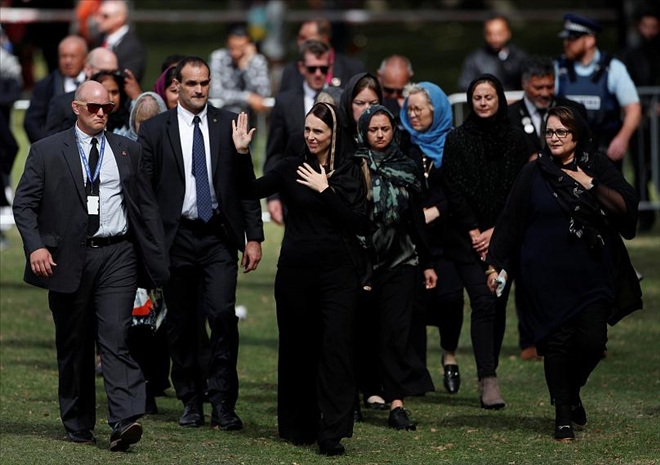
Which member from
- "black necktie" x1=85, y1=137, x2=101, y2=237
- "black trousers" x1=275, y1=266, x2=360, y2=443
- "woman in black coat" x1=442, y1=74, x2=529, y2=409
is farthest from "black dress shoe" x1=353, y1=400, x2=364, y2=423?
"black necktie" x1=85, y1=137, x2=101, y2=237

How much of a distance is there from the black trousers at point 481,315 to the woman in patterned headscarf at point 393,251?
55 cm

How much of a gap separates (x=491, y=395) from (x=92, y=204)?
306 centimetres

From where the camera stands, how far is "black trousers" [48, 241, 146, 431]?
9586mm

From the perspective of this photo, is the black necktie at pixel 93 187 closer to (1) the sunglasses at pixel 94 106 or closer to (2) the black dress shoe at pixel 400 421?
(1) the sunglasses at pixel 94 106

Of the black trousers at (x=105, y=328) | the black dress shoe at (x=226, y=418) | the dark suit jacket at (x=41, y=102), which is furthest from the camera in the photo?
the dark suit jacket at (x=41, y=102)

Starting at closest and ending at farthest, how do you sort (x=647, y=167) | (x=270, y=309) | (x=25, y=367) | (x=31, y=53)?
(x=25, y=367) → (x=270, y=309) → (x=647, y=167) → (x=31, y=53)

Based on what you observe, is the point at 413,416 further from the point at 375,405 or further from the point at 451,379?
the point at 451,379

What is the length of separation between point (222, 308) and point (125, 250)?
2.77ft

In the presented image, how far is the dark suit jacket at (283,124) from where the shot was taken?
1252cm

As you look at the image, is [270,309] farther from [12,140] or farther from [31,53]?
[31,53]

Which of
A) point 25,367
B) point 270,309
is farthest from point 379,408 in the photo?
point 270,309

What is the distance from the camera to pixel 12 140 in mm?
15484

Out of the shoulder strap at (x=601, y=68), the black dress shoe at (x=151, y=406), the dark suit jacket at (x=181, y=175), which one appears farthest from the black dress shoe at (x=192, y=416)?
the shoulder strap at (x=601, y=68)

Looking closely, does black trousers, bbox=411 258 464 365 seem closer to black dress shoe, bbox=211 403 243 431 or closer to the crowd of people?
the crowd of people
